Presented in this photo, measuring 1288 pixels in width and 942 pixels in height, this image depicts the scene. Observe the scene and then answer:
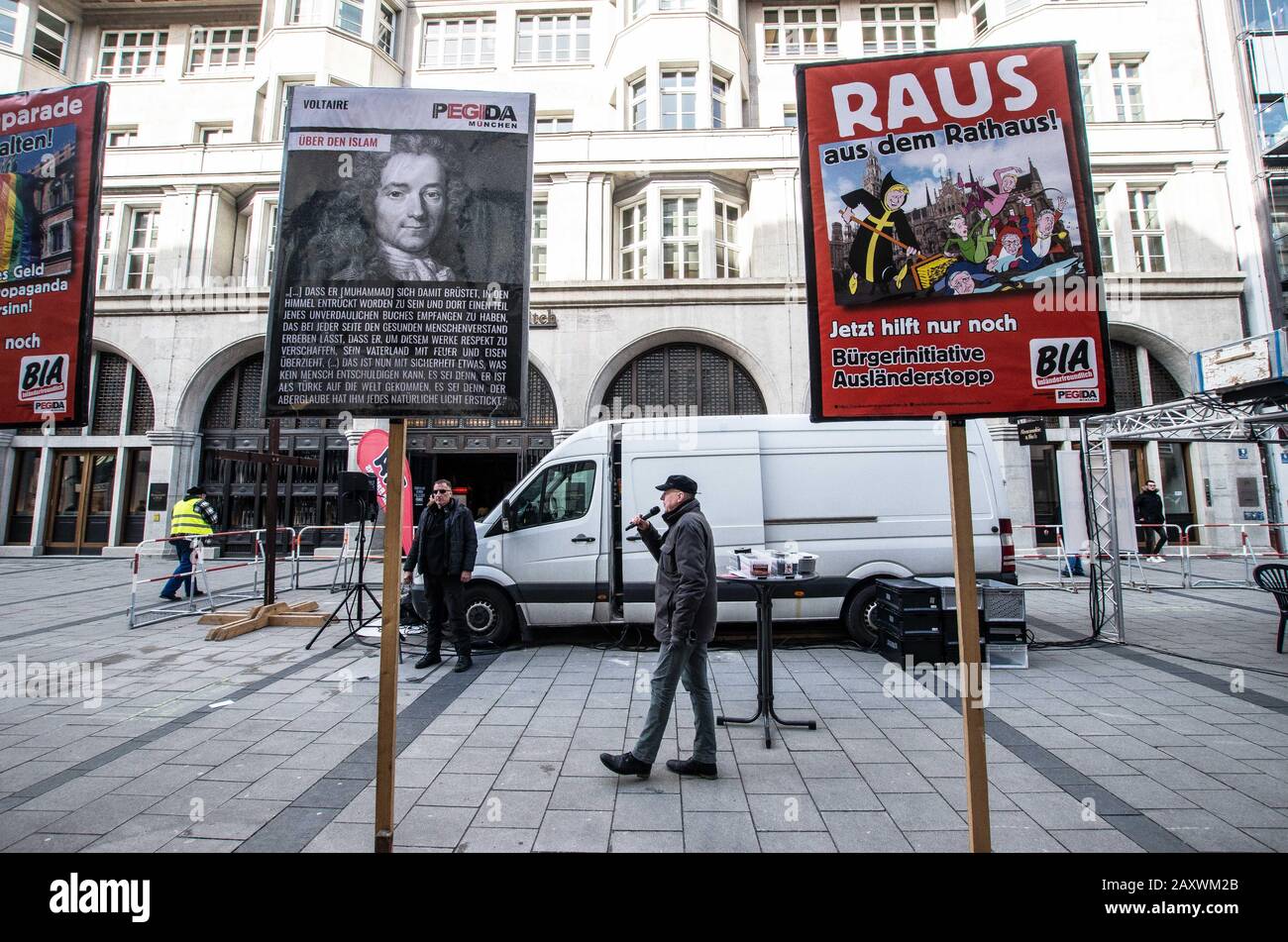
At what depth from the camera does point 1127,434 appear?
328 inches

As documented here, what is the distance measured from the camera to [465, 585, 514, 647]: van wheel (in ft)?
24.1

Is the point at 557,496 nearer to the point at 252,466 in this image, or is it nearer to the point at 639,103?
the point at 252,466

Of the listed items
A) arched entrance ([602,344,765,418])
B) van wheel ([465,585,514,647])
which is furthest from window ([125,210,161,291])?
van wheel ([465,585,514,647])

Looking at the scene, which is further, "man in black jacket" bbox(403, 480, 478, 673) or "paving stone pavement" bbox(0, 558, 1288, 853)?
"man in black jacket" bbox(403, 480, 478, 673)

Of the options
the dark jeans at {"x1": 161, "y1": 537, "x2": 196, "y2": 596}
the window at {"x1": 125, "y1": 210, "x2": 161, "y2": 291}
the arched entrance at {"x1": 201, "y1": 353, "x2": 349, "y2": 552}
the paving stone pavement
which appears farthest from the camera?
the window at {"x1": 125, "y1": 210, "x2": 161, "y2": 291}

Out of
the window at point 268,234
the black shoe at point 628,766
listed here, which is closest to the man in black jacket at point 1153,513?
the black shoe at point 628,766

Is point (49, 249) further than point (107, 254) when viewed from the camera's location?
No

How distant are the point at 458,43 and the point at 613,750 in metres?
23.7

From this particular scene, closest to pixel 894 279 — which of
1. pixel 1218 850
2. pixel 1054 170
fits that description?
pixel 1054 170

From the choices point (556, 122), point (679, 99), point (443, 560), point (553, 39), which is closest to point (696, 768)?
point (443, 560)

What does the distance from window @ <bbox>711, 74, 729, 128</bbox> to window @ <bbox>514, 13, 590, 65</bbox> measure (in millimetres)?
4902

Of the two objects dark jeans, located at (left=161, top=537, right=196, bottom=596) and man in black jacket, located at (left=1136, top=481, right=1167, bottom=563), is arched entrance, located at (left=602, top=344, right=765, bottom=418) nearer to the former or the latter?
man in black jacket, located at (left=1136, top=481, right=1167, bottom=563)
